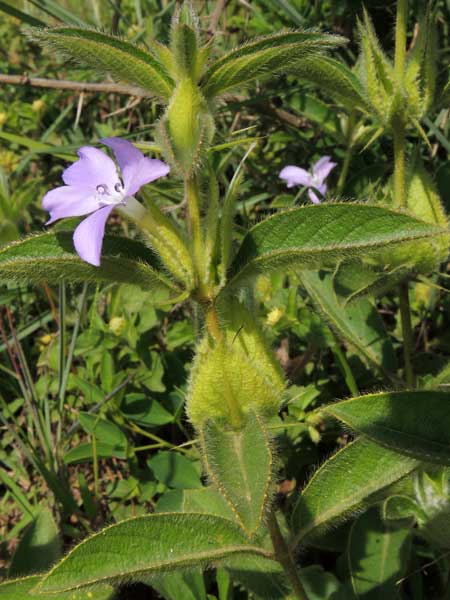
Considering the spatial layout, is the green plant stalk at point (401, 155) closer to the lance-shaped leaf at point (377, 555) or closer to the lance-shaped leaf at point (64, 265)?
the lance-shaped leaf at point (377, 555)

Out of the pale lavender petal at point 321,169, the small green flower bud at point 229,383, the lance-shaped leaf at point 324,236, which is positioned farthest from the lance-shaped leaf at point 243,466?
the pale lavender petal at point 321,169

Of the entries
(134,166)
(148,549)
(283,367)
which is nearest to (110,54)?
(134,166)

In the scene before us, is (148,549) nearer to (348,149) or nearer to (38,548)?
(38,548)

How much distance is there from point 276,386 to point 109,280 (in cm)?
33

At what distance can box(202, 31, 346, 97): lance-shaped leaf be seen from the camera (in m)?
1.03

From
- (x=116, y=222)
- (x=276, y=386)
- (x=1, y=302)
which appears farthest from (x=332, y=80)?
(x=116, y=222)

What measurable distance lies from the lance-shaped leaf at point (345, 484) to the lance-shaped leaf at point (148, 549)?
12 centimetres

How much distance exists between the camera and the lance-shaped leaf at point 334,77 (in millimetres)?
1432

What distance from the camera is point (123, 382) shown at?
1.76m

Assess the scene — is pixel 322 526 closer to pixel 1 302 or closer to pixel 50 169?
pixel 1 302

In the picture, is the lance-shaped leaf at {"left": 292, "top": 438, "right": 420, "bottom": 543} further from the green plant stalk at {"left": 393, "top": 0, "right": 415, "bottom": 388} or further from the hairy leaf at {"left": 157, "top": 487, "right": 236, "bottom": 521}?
the green plant stalk at {"left": 393, "top": 0, "right": 415, "bottom": 388}

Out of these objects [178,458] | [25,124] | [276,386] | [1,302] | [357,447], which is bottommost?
[178,458]

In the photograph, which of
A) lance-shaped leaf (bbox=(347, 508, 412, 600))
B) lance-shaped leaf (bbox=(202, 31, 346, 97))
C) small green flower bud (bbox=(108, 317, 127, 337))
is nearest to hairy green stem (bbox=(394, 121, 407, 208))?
lance-shaped leaf (bbox=(202, 31, 346, 97))

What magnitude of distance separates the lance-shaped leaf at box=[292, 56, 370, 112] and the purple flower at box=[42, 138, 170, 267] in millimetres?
499
